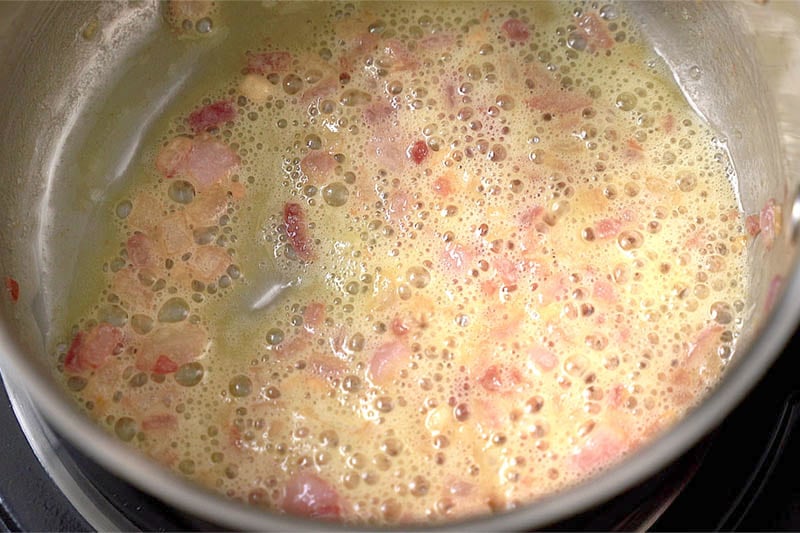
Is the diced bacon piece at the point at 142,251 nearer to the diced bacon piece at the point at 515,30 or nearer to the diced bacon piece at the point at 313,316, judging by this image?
the diced bacon piece at the point at 313,316

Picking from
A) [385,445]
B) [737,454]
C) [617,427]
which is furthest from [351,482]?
[737,454]

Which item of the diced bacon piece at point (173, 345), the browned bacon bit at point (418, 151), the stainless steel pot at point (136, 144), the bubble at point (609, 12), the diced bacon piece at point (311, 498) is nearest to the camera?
the stainless steel pot at point (136, 144)

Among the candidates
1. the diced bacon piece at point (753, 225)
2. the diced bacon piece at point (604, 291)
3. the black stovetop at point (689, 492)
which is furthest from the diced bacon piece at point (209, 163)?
the diced bacon piece at point (753, 225)

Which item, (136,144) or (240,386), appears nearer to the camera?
(240,386)

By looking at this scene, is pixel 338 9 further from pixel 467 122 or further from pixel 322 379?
pixel 322 379

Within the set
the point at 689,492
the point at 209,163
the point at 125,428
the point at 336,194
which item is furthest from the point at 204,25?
the point at 689,492

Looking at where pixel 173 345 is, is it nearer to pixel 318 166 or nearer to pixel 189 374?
pixel 189 374

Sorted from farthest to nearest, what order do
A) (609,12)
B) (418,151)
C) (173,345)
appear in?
(609,12) < (418,151) < (173,345)
